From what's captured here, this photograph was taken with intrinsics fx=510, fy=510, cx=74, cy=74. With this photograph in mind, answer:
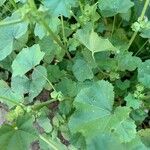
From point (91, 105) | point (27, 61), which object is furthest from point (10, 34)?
point (91, 105)

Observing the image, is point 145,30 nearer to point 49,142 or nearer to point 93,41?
point 93,41

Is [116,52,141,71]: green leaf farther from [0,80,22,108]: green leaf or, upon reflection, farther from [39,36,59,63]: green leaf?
[0,80,22,108]: green leaf

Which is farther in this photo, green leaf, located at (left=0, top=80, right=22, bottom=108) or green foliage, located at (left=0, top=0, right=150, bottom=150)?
green leaf, located at (left=0, top=80, right=22, bottom=108)

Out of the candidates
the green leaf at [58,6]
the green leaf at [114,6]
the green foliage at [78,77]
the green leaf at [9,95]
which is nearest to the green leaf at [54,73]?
the green foliage at [78,77]

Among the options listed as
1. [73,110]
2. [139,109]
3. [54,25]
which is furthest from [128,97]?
[54,25]

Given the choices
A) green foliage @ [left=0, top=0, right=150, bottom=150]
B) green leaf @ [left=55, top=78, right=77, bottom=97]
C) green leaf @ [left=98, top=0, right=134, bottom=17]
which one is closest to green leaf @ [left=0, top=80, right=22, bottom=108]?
green foliage @ [left=0, top=0, right=150, bottom=150]

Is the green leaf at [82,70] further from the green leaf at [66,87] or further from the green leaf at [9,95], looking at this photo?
the green leaf at [9,95]

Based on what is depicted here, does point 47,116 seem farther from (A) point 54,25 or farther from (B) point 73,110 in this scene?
(A) point 54,25

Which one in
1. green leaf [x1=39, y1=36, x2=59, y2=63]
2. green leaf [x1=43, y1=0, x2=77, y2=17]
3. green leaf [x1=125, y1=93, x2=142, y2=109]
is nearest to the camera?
green leaf [x1=43, y1=0, x2=77, y2=17]
